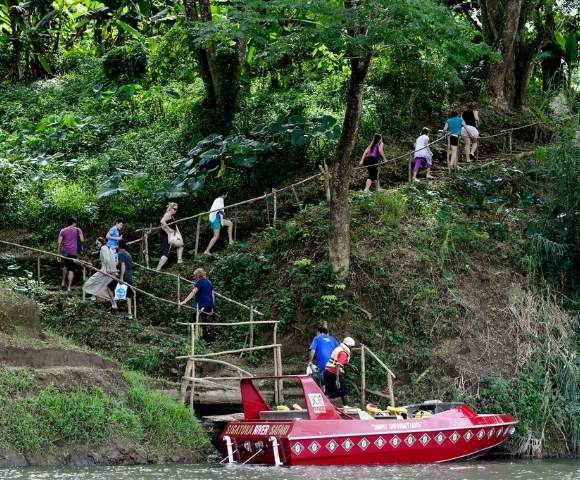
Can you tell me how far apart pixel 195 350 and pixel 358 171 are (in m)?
8.53

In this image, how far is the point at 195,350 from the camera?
20344 millimetres

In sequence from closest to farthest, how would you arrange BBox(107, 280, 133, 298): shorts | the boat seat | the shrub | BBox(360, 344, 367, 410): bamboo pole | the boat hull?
the boat hull
the boat seat
BBox(360, 344, 367, 410): bamboo pole
BBox(107, 280, 133, 298): shorts
the shrub

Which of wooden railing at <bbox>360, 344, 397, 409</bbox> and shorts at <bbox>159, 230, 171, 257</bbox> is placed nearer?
wooden railing at <bbox>360, 344, 397, 409</bbox>

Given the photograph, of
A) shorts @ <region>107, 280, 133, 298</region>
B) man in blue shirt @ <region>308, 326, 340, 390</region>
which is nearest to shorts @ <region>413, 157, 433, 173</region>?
shorts @ <region>107, 280, 133, 298</region>

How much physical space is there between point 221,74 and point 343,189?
8512 millimetres

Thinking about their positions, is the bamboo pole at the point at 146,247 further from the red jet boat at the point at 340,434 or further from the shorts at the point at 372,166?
the red jet boat at the point at 340,434

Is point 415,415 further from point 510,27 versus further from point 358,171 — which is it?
point 510,27

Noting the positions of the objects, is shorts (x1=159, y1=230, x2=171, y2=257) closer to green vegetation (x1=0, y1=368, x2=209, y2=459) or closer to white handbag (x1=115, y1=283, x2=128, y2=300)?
white handbag (x1=115, y1=283, x2=128, y2=300)

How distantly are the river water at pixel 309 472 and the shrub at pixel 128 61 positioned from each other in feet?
69.1

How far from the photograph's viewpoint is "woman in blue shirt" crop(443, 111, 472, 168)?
26.9 meters

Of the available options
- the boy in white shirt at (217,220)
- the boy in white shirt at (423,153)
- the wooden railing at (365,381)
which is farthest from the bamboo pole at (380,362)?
the boy in white shirt at (423,153)

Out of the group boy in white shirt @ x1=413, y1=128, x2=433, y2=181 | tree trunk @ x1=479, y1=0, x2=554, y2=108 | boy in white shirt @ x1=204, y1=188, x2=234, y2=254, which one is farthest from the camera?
tree trunk @ x1=479, y1=0, x2=554, y2=108

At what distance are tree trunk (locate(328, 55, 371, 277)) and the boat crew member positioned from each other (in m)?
3.16

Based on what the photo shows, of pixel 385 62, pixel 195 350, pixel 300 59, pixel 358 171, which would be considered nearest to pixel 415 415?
pixel 195 350
